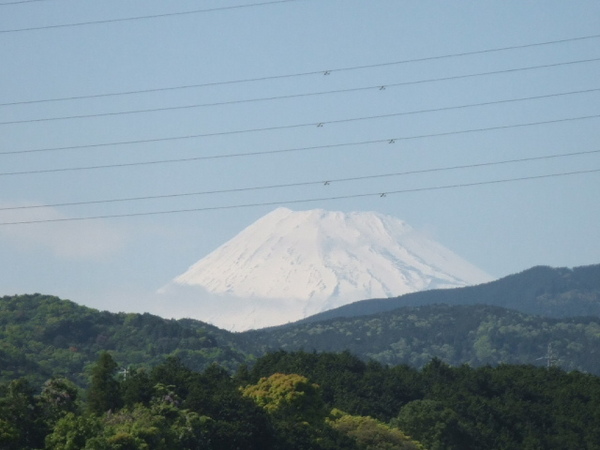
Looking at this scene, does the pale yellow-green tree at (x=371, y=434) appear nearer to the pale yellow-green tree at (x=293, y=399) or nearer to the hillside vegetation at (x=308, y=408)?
the hillside vegetation at (x=308, y=408)

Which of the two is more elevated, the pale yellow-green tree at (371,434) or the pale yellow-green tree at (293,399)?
the pale yellow-green tree at (293,399)

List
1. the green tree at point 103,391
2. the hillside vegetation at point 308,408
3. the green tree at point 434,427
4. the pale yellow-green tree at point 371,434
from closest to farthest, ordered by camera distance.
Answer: the hillside vegetation at point 308,408 → the green tree at point 103,391 → the pale yellow-green tree at point 371,434 → the green tree at point 434,427

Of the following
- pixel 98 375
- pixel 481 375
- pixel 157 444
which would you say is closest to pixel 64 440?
pixel 157 444

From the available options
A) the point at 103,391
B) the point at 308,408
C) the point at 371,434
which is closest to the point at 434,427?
the point at 308,408

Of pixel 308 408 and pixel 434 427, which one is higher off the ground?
pixel 308 408

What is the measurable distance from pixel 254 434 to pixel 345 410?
27418 millimetres

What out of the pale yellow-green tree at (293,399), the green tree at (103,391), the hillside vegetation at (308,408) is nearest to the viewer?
the hillside vegetation at (308,408)

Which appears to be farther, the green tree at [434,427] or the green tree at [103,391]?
the green tree at [434,427]

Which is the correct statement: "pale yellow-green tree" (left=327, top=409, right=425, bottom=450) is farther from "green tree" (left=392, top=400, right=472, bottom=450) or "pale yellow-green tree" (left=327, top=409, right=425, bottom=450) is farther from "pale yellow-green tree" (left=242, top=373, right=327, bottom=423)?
"green tree" (left=392, top=400, right=472, bottom=450)

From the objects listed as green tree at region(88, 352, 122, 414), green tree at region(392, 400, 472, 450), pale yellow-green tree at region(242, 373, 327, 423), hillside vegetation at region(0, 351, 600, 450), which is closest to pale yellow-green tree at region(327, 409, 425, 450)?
hillside vegetation at region(0, 351, 600, 450)

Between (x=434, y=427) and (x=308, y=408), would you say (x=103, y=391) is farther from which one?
(x=434, y=427)

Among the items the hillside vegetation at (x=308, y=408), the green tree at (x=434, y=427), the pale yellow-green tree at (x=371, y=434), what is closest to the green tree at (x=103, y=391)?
the hillside vegetation at (x=308, y=408)

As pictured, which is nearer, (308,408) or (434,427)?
(308,408)

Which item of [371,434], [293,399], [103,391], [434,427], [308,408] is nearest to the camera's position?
[103,391]
